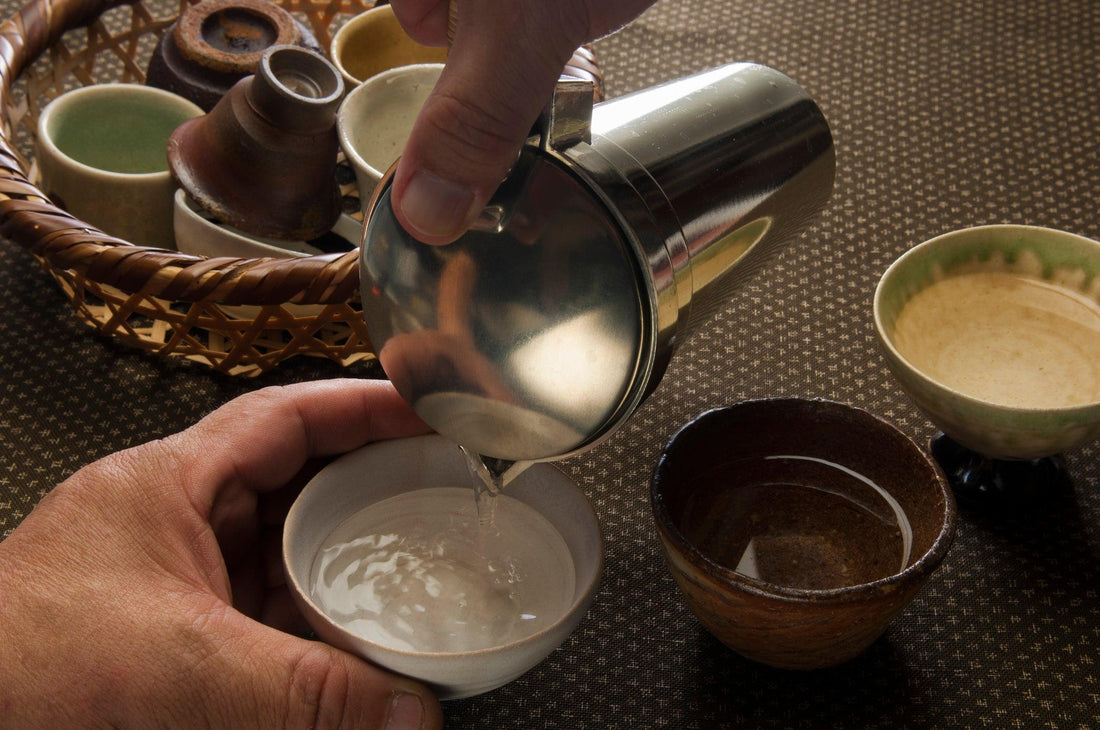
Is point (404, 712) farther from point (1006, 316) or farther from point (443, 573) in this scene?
point (1006, 316)

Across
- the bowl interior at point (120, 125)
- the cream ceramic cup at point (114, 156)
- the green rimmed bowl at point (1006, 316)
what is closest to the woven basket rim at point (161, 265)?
the cream ceramic cup at point (114, 156)

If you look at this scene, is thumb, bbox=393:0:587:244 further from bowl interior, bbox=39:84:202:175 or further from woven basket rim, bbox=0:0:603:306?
bowl interior, bbox=39:84:202:175

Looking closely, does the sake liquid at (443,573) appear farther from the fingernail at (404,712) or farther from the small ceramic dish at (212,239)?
the small ceramic dish at (212,239)

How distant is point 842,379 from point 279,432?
431 millimetres

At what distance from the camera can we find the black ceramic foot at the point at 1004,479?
0.75 m

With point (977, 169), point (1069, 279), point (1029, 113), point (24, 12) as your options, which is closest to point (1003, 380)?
point (1069, 279)

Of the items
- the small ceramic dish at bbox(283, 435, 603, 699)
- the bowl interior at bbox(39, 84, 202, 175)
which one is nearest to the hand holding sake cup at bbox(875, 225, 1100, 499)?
the small ceramic dish at bbox(283, 435, 603, 699)

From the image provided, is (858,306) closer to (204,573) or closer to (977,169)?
(977,169)

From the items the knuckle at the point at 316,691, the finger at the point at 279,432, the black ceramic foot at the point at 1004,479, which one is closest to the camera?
the knuckle at the point at 316,691

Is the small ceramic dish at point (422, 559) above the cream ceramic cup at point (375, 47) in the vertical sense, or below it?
below

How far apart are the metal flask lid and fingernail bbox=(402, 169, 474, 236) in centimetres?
2

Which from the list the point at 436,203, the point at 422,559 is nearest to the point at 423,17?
the point at 436,203

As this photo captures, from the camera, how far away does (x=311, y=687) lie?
522 mm

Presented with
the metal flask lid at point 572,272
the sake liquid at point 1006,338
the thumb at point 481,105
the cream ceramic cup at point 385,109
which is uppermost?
the thumb at point 481,105
